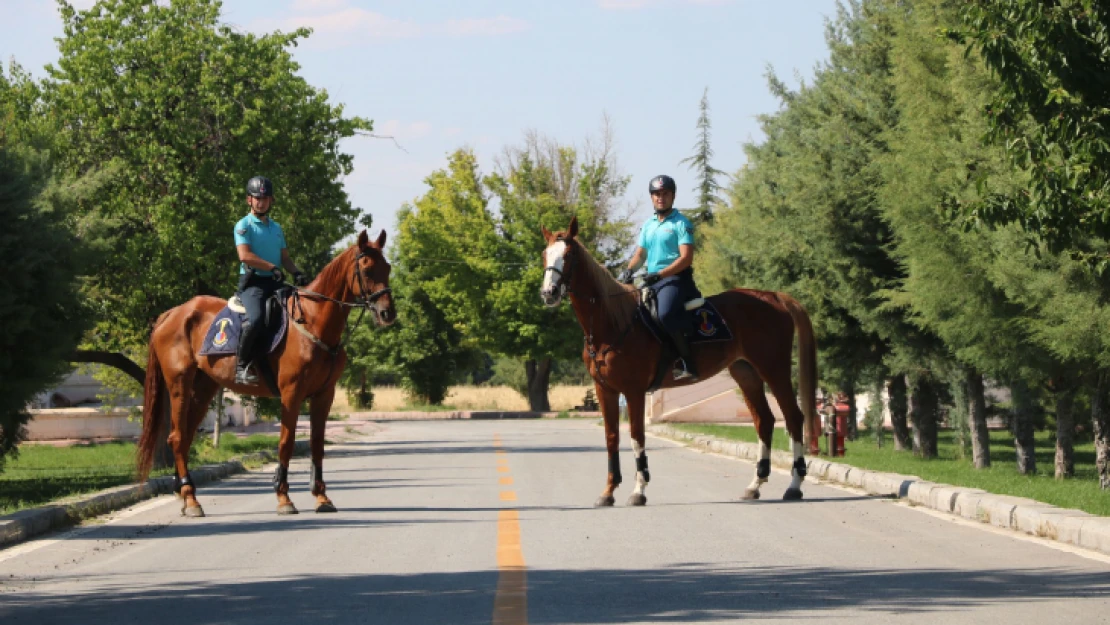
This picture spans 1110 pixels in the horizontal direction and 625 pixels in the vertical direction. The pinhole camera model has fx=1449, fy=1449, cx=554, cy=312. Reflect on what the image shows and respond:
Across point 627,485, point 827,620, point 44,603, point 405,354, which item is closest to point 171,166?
point 627,485

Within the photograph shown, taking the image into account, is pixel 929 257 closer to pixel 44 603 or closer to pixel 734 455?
pixel 734 455

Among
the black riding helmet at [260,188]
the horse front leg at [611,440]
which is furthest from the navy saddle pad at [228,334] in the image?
the horse front leg at [611,440]

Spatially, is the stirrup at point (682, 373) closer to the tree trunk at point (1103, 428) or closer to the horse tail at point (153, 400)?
the horse tail at point (153, 400)

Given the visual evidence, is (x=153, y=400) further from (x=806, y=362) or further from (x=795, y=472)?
(x=806, y=362)

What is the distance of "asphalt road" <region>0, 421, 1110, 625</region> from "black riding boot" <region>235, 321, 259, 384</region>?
56.0 inches

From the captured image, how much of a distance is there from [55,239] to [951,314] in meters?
12.4

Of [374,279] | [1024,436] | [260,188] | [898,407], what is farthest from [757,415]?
[898,407]

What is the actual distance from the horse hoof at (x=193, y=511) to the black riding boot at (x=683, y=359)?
5061mm

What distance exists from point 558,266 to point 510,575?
5.21 metres

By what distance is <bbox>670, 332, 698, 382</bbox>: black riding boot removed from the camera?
1487cm

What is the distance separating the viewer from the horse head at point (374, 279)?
14148 mm

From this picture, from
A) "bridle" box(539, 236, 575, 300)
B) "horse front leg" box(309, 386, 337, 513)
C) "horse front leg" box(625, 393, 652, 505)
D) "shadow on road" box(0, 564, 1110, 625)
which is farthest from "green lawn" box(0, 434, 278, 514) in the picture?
"horse front leg" box(625, 393, 652, 505)

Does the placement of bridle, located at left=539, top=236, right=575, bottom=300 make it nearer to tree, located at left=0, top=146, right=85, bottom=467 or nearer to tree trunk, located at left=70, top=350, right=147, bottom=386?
tree, located at left=0, top=146, right=85, bottom=467

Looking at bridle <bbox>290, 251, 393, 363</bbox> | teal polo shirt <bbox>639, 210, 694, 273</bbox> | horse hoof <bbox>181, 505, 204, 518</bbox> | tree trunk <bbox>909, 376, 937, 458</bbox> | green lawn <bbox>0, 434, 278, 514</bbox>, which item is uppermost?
teal polo shirt <bbox>639, 210, 694, 273</bbox>
